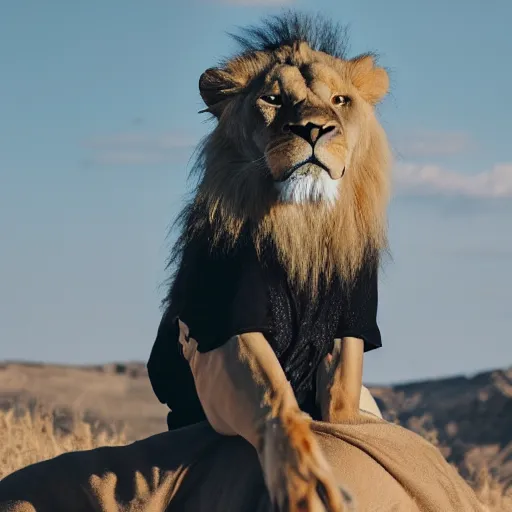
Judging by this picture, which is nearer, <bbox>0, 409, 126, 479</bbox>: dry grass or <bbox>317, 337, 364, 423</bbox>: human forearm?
<bbox>317, 337, 364, 423</bbox>: human forearm

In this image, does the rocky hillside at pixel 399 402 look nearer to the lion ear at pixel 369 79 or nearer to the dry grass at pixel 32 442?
the dry grass at pixel 32 442

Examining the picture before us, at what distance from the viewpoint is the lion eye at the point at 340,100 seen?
15.3ft

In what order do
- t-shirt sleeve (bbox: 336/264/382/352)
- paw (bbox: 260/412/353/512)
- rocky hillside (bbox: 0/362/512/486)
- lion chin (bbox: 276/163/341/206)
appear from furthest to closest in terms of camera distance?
rocky hillside (bbox: 0/362/512/486), t-shirt sleeve (bbox: 336/264/382/352), lion chin (bbox: 276/163/341/206), paw (bbox: 260/412/353/512)

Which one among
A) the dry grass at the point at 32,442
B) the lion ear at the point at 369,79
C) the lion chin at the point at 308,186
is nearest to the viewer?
the lion chin at the point at 308,186

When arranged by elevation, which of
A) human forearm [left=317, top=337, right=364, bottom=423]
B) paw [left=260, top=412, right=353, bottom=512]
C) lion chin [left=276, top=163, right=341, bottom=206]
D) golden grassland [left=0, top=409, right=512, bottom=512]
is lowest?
golden grassland [left=0, top=409, right=512, bottom=512]

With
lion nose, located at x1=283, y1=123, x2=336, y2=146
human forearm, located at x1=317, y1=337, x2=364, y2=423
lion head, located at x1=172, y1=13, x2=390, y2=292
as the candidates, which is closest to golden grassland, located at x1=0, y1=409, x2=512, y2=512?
human forearm, located at x1=317, y1=337, x2=364, y2=423

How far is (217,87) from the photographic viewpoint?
15.6 feet

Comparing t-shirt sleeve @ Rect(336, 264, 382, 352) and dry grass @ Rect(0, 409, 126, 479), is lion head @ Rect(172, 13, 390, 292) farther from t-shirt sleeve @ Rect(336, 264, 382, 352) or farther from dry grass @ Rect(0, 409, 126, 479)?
dry grass @ Rect(0, 409, 126, 479)

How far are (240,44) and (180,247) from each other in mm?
671

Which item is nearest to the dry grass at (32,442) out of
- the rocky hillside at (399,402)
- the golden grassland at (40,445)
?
the golden grassland at (40,445)

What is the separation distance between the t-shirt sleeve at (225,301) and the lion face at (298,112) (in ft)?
0.80

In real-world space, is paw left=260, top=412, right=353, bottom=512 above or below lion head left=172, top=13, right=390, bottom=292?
below

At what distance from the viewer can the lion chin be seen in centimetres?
441

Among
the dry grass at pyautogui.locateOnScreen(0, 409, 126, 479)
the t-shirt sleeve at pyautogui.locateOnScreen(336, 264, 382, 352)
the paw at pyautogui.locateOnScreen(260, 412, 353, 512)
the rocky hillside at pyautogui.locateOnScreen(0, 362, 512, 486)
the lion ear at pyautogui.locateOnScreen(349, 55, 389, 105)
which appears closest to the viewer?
the paw at pyautogui.locateOnScreen(260, 412, 353, 512)
